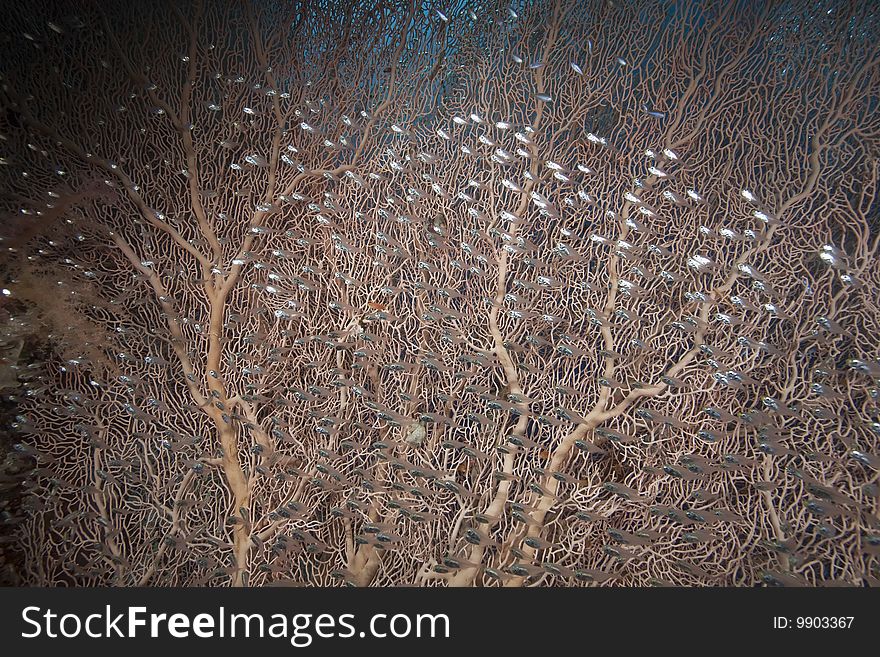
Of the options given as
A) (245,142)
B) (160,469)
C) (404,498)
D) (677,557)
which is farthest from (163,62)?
(677,557)

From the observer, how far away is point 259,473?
2.60m

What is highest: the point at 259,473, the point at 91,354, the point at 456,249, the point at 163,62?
the point at 163,62

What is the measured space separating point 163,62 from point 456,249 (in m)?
1.98

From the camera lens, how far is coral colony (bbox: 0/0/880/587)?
7.30 ft

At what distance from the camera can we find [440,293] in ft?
8.23

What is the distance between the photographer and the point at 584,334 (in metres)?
2.43

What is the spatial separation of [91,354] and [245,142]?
1391mm

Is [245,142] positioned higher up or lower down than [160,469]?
higher up

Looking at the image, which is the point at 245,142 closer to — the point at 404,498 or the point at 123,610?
the point at 404,498

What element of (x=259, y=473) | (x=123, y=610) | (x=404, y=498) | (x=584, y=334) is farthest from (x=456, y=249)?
(x=123, y=610)

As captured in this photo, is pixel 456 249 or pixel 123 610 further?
pixel 456 249

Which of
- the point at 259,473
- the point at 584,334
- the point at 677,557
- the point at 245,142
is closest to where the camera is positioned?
the point at 677,557

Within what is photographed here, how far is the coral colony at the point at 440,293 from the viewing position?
7.30ft

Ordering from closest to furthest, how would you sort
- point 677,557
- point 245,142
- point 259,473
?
1. point 677,557
2. point 259,473
3. point 245,142
